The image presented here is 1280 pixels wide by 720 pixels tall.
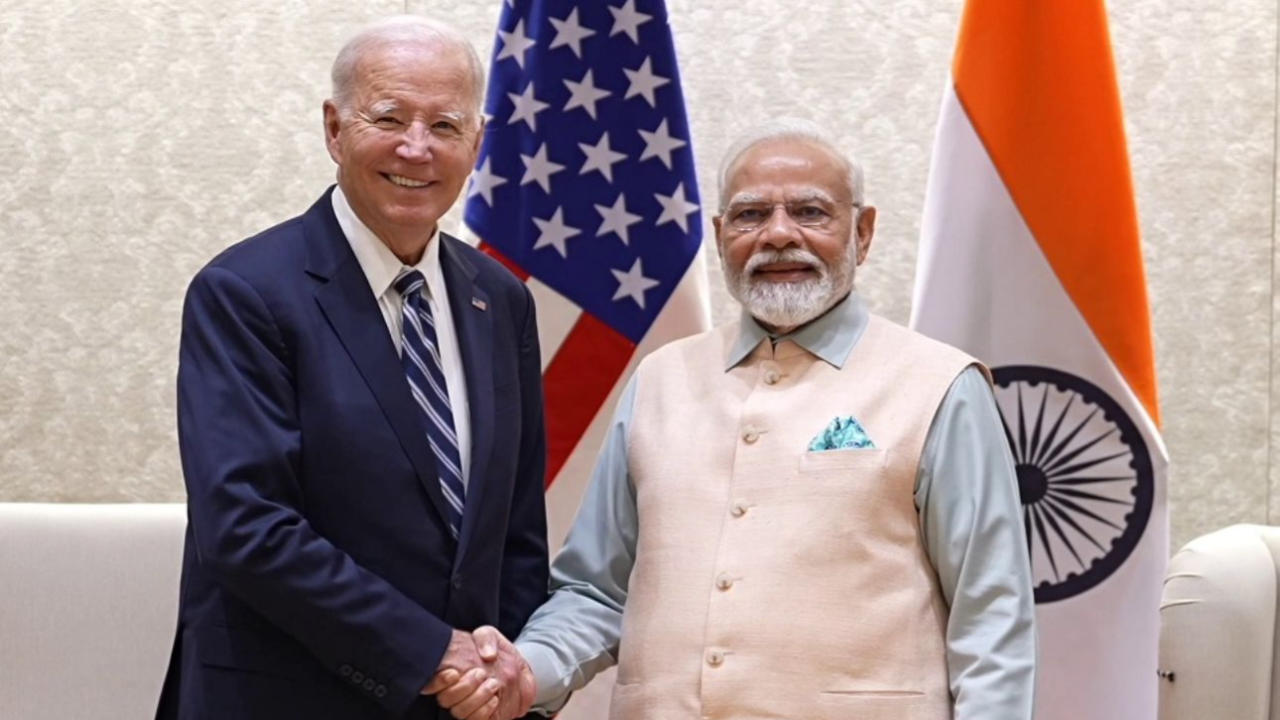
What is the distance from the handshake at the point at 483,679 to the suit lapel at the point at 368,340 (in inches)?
6.7

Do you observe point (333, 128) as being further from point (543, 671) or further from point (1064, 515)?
point (1064, 515)

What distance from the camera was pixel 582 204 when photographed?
3.15 meters

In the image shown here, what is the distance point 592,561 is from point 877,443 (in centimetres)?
48

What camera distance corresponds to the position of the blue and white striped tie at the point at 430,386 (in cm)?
208

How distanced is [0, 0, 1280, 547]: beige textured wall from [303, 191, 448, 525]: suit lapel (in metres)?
1.57

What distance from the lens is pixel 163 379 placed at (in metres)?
3.61

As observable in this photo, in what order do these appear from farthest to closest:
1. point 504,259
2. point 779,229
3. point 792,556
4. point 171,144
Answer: point 171,144, point 504,259, point 779,229, point 792,556

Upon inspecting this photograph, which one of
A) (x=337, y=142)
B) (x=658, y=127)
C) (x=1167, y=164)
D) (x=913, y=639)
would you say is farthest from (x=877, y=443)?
(x=1167, y=164)

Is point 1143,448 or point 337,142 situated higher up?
point 337,142

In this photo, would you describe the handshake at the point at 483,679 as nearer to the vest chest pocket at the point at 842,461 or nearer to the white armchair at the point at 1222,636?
the vest chest pocket at the point at 842,461

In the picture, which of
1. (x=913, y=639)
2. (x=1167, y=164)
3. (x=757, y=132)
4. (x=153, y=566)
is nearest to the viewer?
(x=913, y=639)

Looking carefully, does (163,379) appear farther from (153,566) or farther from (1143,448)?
(1143,448)

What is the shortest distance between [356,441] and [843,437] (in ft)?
2.20

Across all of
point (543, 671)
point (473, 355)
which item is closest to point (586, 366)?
point (473, 355)
